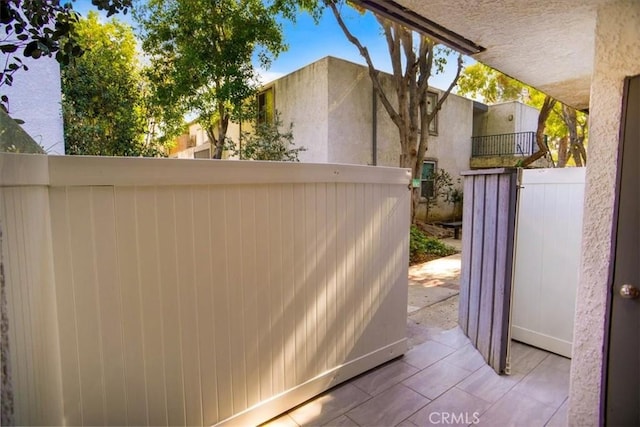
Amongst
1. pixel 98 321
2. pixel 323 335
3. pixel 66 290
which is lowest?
pixel 323 335

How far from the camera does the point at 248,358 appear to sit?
6.23 ft

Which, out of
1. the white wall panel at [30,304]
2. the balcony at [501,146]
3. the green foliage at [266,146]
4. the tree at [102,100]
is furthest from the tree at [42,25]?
the balcony at [501,146]

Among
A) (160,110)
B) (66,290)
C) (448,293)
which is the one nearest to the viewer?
(66,290)

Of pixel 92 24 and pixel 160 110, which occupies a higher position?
pixel 92 24

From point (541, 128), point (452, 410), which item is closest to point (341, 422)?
point (452, 410)

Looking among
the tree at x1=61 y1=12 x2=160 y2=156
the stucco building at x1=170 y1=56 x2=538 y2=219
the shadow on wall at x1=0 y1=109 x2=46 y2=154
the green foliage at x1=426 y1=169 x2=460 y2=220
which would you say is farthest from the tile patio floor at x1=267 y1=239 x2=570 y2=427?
the green foliage at x1=426 y1=169 x2=460 y2=220

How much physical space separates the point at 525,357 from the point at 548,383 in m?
0.42

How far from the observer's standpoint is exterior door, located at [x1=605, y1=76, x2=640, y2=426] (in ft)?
4.21

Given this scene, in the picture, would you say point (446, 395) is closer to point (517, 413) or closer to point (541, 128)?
point (517, 413)

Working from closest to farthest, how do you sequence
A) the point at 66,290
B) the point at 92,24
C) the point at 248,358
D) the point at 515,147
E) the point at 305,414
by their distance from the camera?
the point at 66,290 → the point at 248,358 → the point at 305,414 → the point at 92,24 → the point at 515,147

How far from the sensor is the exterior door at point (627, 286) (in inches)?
50.5

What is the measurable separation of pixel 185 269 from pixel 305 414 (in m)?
1.25

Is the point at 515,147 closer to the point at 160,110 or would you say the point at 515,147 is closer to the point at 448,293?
the point at 448,293

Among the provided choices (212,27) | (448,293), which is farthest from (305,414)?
(212,27)
